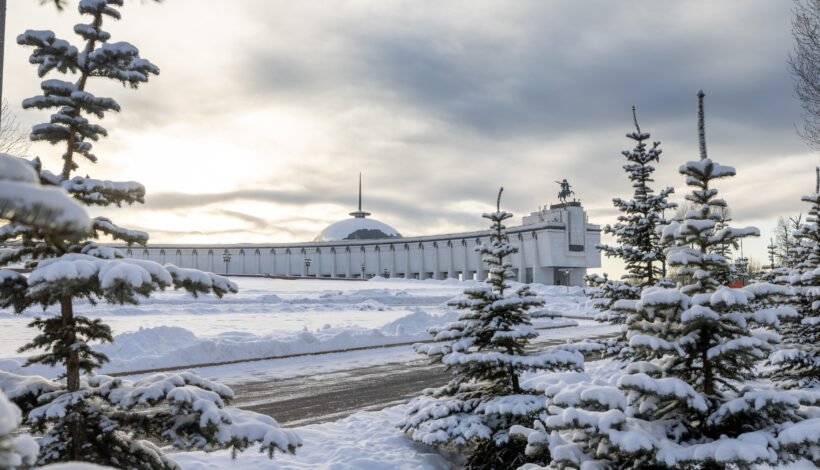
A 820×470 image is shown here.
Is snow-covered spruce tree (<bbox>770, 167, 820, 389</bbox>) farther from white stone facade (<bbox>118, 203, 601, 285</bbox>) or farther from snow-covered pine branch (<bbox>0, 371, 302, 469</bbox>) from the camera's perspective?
white stone facade (<bbox>118, 203, 601, 285</bbox>)

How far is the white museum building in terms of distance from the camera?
248 feet

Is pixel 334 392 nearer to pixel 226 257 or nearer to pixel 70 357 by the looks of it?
pixel 70 357

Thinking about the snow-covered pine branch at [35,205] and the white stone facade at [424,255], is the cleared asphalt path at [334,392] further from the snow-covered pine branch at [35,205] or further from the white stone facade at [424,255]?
the white stone facade at [424,255]

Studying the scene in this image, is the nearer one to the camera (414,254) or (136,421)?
(136,421)

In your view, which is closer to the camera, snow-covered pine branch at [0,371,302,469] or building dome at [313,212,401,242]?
snow-covered pine branch at [0,371,302,469]

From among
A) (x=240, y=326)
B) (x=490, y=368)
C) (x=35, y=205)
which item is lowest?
(x=240, y=326)

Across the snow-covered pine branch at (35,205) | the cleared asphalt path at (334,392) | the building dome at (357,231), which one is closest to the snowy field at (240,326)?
the cleared asphalt path at (334,392)

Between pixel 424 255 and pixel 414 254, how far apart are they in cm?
189

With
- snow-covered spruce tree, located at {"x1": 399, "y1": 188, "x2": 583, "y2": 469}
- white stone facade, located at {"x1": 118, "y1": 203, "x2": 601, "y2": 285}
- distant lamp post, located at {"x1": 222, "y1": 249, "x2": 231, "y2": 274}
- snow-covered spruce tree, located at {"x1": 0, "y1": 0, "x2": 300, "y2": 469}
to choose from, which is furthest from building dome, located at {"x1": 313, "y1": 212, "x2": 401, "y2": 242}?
snow-covered spruce tree, located at {"x1": 0, "y1": 0, "x2": 300, "y2": 469}

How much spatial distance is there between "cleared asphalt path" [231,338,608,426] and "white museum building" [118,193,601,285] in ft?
203

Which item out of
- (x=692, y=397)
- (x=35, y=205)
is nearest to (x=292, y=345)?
(x=692, y=397)

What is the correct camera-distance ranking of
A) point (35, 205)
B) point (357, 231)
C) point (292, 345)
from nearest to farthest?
1. point (35, 205)
2. point (292, 345)
3. point (357, 231)

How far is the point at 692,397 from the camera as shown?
4.79 m

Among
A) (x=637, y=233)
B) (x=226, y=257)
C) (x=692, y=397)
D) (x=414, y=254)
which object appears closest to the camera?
(x=692, y=397)
